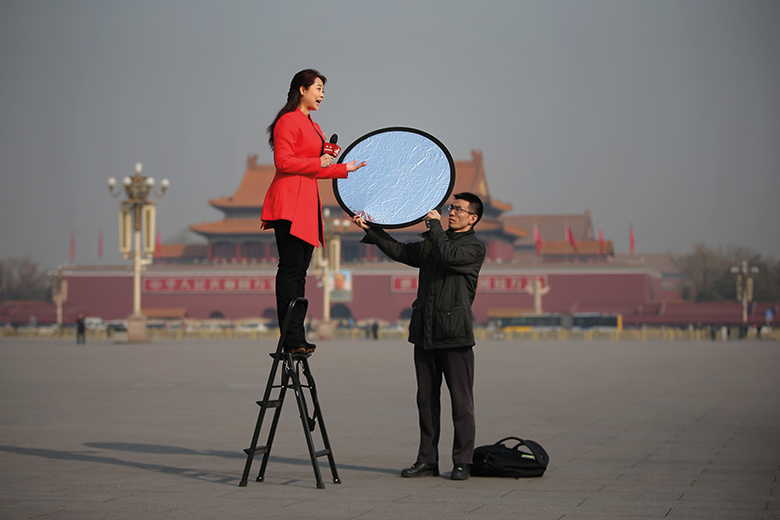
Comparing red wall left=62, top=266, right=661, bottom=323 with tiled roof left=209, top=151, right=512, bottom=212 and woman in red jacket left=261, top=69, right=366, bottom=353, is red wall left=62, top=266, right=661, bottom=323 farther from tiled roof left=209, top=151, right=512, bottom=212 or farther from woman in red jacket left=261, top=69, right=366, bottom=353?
woman in red jacket left=261, top=69, right=366, bottom=353

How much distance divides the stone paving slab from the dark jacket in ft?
2.24

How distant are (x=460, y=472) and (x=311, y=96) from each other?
73.6 inches

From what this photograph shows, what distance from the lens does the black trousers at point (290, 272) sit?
4305 millimetres

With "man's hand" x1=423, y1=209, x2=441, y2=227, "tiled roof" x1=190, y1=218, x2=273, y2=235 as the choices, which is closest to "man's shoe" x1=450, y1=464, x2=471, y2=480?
"man's hand" x1=423, y1=209, x2=441, y2=227

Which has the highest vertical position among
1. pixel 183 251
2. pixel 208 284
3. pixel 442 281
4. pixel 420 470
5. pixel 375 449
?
pixel 183 251

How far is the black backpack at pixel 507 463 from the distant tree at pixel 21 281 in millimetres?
64345

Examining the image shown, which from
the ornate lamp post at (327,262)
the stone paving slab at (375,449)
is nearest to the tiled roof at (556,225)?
the ornate lamp post at (327,262)

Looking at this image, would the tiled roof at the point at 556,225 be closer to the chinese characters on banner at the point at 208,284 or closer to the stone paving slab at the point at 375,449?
the chinese characters on banner at the point at 208,284

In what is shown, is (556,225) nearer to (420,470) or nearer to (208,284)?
(208,284)

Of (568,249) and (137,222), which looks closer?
(137,222)

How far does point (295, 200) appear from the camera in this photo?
169 inches

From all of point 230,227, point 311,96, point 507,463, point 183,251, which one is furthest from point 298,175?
point 183,251

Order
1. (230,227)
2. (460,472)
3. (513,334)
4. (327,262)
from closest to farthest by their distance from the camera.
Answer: (460,472)
(327,262)
(513,334)
(230,227)

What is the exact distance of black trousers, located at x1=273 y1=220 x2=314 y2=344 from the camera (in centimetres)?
430
